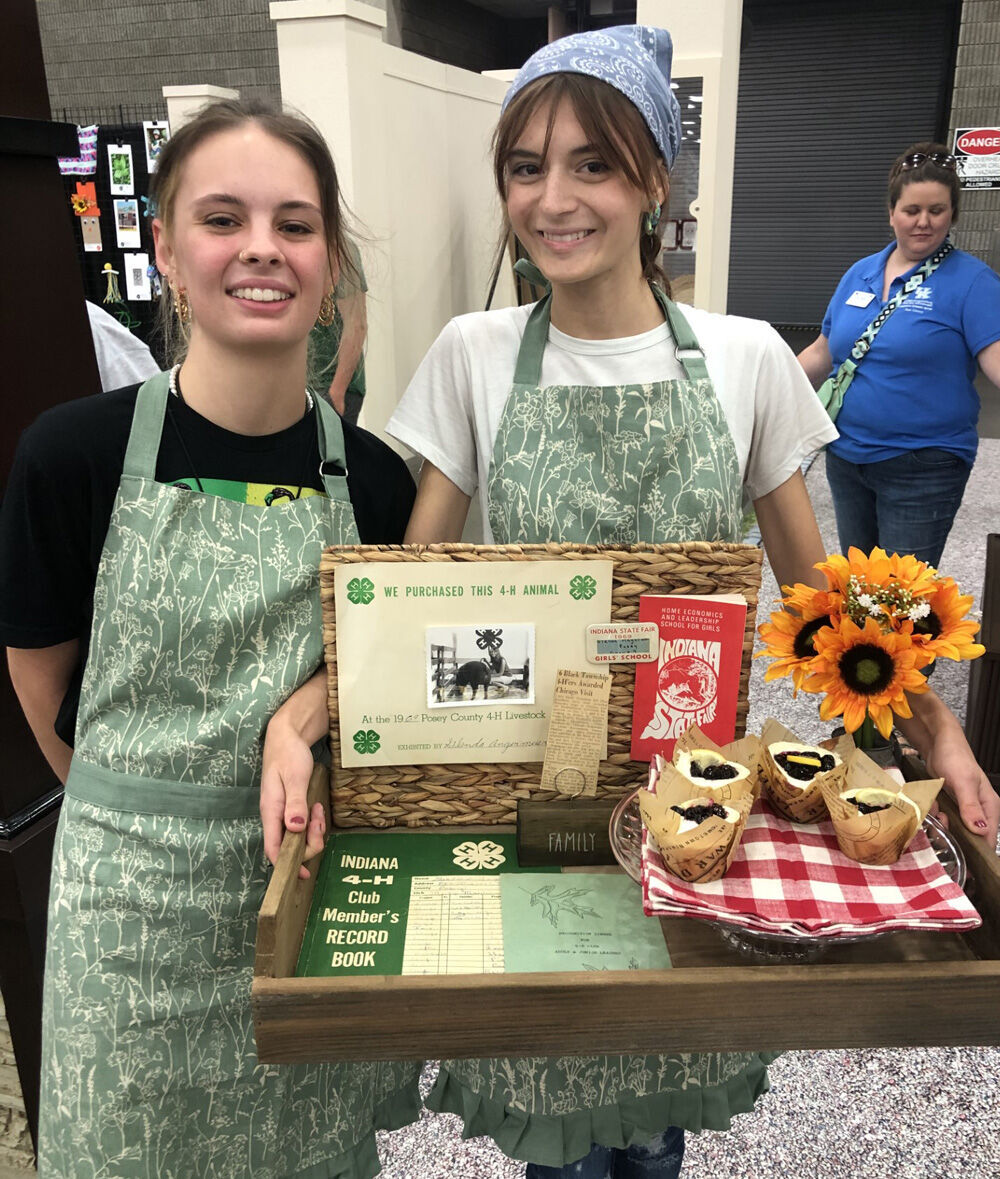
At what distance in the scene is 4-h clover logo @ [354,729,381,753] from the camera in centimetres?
107

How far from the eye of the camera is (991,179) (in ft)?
17.3

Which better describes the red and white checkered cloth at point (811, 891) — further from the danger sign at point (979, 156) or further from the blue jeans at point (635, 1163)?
the danger sign at point (979, 156)

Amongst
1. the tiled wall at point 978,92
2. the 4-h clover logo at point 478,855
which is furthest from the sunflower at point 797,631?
the tiled wall at point 978,92

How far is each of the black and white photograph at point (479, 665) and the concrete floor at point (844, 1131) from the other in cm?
132

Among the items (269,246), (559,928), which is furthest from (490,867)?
(269,246)

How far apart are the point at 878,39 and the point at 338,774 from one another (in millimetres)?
9426

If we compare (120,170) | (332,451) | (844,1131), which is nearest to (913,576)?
(332,451)

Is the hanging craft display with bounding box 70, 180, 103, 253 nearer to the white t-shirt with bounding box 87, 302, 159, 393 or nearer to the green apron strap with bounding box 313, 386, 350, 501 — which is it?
the white t-shirt with bounding box 87, 302, 159, 393

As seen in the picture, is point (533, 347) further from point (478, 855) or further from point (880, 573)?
point (478, 855)

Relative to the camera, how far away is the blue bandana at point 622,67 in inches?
42.0

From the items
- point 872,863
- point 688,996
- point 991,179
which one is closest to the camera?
point 688,996

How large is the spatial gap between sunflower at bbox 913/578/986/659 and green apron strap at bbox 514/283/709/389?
0.39m

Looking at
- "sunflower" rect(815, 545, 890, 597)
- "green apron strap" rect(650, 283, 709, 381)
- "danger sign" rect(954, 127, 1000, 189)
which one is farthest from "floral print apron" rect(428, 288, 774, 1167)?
"danger sign" rect(954, 127, 1000, 189)

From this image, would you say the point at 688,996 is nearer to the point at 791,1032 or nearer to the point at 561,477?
the point at 791,1032
